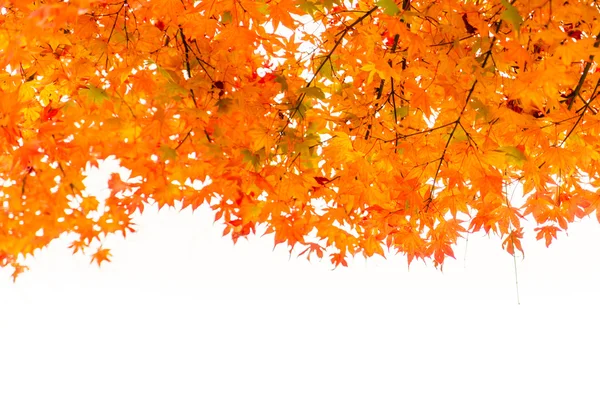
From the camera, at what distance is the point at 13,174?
5.87ft

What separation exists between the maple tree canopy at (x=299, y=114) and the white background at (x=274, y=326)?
4.48 ft

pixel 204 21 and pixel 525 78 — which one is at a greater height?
pixel 204 21

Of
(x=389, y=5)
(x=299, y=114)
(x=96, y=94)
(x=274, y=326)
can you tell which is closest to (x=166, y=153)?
(x=96, y=94)

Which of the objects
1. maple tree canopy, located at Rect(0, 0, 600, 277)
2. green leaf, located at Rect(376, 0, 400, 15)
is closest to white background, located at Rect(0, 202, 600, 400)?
maple tree canopy, located at Rect(0, 0, 600, 277)

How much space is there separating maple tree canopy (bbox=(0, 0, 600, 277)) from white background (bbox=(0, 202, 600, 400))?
53.8 inches

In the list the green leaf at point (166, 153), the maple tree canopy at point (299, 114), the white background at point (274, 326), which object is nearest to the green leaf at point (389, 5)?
the maple tree canopy at point (299, 114)

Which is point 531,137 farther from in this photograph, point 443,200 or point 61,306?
point 61,306

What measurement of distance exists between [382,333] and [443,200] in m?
1.74

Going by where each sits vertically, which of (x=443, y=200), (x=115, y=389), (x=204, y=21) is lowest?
(x=115, y=389)

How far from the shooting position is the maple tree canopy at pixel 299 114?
143cm

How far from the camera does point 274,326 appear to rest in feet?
11.1

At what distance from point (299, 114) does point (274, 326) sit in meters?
1.99

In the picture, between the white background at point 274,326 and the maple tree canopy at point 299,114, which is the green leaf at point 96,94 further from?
the white background at point 274,326

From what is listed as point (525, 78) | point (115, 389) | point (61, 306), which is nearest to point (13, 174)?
point (525, 78)
